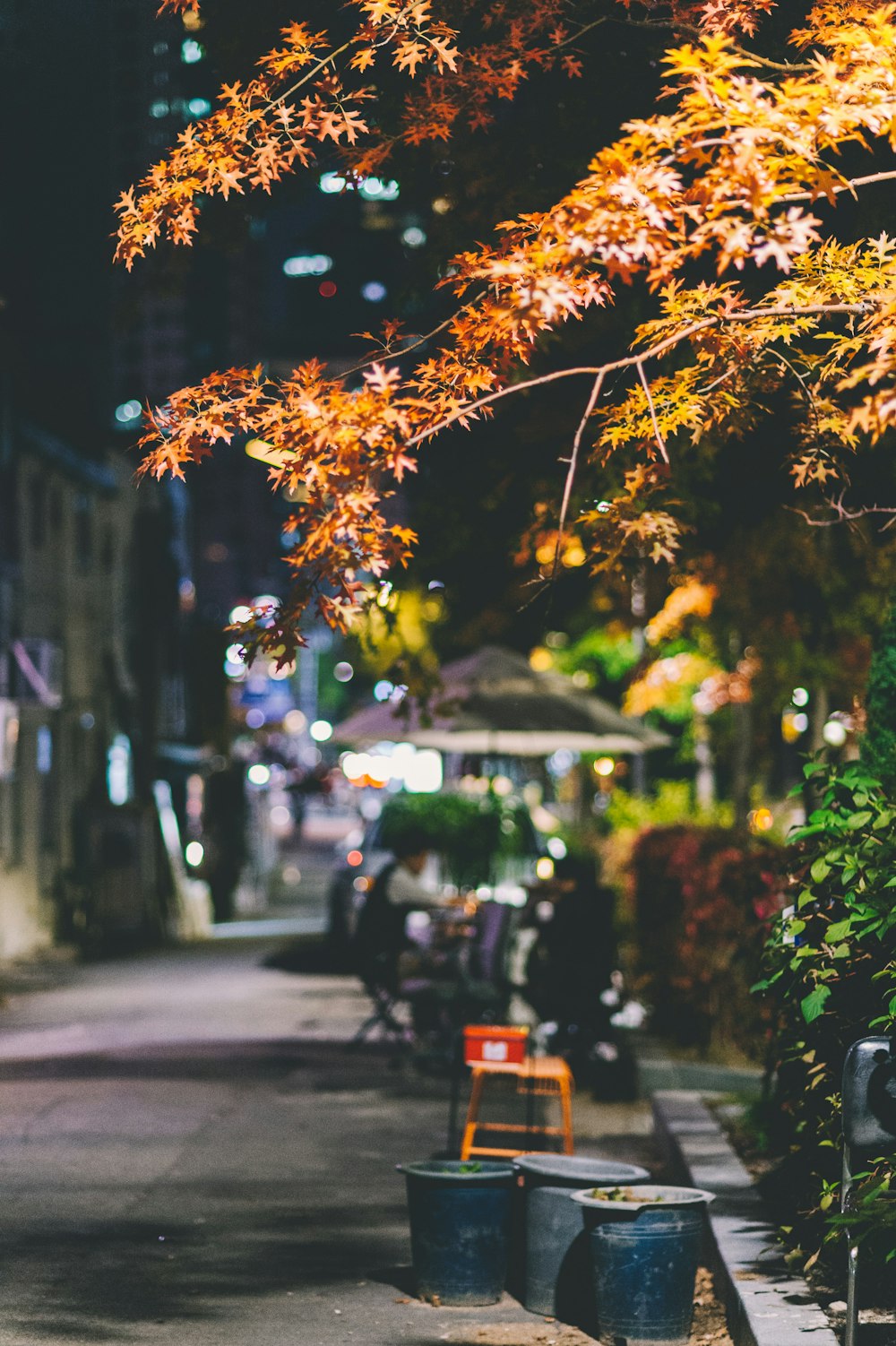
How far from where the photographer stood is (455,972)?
47.0 feet

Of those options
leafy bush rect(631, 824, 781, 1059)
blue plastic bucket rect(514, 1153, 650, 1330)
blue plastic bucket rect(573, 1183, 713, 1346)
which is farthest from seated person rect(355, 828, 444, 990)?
blue plastic bucket rect(573, 1183, 713, 1346)

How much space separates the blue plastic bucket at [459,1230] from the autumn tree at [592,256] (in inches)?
99.6

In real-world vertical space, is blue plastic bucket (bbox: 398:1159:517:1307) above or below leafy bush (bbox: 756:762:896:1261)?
below

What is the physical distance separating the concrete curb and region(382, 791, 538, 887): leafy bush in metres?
8.16

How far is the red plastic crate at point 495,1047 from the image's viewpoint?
9695mm

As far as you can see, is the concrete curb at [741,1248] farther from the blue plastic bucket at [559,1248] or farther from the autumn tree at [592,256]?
the autumn tree at [592,256]

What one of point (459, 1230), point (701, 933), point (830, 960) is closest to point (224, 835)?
point (701, 933)

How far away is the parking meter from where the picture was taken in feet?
19.0

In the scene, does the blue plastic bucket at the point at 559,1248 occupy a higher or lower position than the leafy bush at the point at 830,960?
lower

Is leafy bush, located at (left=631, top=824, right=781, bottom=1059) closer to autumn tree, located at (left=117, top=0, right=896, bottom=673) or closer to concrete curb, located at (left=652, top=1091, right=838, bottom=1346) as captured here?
concrete curb, located at (left=652, top=1091, right=838, bottom=1346)

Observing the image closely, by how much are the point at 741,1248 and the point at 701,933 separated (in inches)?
244

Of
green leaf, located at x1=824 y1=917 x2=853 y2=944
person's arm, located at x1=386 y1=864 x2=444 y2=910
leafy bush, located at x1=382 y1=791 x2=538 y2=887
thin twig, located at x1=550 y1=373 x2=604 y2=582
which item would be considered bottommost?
green leaf, located at x1=824 y1=917 x2=853 y2=944

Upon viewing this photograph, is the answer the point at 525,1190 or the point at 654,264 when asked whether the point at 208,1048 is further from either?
the point at 654,264

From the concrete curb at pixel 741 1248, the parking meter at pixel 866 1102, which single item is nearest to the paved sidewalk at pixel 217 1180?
the concrete curb at pixel 741 1248
